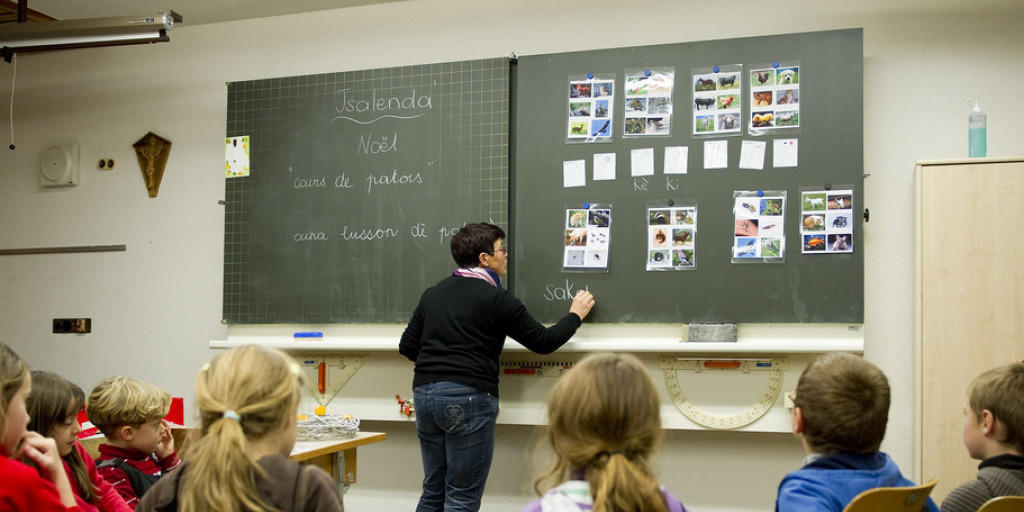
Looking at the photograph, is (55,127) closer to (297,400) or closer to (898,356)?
(297,400)

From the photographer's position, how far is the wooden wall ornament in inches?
201

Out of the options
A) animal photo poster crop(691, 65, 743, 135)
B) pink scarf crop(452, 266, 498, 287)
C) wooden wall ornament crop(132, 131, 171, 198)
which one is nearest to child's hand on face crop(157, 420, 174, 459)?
pink scarf crop(452, 266, 498, 287)

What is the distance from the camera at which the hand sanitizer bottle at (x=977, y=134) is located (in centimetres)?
367

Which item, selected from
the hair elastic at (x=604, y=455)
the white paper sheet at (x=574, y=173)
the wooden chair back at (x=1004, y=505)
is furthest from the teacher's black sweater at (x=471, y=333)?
the hair elastic at (x=604, y=455)

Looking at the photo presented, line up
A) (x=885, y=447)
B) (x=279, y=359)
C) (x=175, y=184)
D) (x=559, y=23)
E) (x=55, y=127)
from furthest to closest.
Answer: (x=55, y=127), (x=175, y=184), (x=559, y=23), (x=885, y=447), (x=279, y=359)

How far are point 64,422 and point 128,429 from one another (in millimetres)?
374

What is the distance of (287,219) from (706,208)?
7.11 ft

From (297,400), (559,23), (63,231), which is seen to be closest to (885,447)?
(559,23)

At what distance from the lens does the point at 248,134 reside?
4.71m

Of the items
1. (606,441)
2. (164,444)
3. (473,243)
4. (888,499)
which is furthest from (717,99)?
(606,441)

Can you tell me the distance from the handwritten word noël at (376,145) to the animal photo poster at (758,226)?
172 centimetres

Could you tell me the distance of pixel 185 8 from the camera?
491 centimetres

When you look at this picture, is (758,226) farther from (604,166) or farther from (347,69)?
(347,69)

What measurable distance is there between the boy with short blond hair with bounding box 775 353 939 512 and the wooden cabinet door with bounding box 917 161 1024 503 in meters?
1.98
